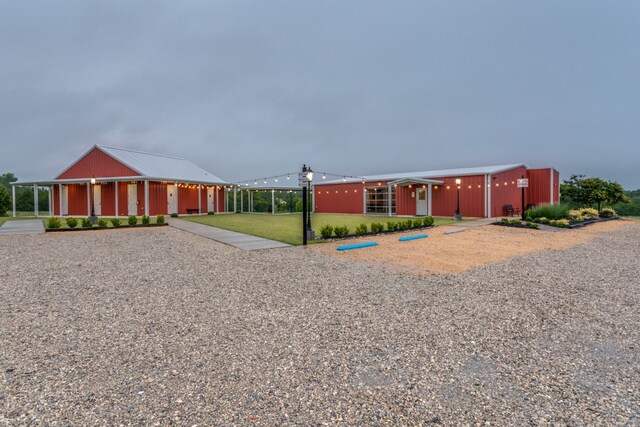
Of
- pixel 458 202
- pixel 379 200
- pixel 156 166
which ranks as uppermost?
pixel 156 166

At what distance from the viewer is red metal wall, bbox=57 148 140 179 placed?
22.1 metres

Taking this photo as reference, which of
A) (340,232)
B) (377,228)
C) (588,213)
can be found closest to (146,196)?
(340,232)

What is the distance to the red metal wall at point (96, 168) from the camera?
2214 cm

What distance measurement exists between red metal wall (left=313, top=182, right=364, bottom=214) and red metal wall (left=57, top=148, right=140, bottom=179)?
1569cm

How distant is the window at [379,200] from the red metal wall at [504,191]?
6892 millimetres

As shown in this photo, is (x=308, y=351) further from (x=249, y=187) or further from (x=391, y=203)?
(x=249, y=187)

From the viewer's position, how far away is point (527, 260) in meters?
7.21

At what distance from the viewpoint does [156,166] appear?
81.2 feet

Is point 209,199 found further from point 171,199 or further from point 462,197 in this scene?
point 462,197

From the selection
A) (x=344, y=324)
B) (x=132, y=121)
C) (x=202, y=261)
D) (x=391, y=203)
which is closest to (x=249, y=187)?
(x=391, y=203)

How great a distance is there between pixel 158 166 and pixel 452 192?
22.5 metres

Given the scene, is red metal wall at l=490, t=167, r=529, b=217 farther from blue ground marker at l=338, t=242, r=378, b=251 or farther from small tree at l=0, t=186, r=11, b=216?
small tree at l=0, t=186, r=11, b=216

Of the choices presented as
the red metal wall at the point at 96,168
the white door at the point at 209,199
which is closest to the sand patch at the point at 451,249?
the white door at the point at 209,199

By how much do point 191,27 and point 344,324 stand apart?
28462 mm
